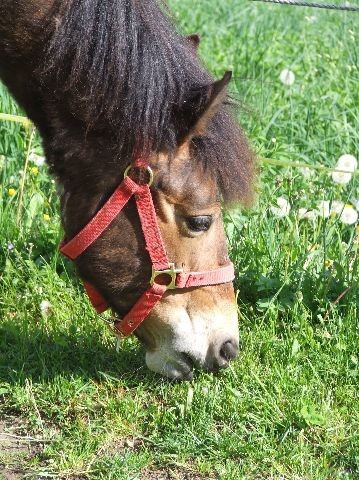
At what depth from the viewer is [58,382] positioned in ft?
11.1

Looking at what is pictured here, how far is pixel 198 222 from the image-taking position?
2.95m

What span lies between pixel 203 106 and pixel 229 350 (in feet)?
2.89

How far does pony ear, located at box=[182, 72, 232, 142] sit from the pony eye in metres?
0.27

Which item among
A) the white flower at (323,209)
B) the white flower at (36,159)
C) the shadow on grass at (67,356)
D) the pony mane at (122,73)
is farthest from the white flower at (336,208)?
the white flower at (36,159)

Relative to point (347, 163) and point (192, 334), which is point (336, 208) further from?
point (192, 334)

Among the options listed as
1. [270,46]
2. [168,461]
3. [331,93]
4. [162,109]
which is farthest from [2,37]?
[270,46]

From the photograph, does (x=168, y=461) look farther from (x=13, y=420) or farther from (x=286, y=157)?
(x=286, y=157)

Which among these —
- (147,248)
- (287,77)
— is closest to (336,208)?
(147,248)

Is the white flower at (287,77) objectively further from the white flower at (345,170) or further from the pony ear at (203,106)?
the pony ear at (203,106)

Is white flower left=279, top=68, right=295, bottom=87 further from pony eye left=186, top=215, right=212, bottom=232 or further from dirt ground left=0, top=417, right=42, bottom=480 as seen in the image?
dirt ground left=0, top=417, right=42, bottom=480

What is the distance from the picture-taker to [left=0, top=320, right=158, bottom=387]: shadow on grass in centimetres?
347

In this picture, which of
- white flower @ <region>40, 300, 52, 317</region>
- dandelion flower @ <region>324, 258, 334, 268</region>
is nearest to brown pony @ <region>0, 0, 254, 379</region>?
white flower @ <region>40, 300, 52, 317</region>

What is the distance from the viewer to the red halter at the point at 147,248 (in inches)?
113

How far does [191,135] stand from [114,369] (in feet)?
3.73
